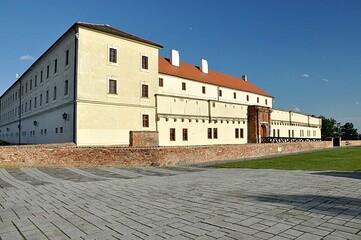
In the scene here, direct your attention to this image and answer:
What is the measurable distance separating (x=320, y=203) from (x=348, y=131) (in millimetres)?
86079

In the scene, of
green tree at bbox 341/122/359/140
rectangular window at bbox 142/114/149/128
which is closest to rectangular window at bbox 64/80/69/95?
rectangular window at bbox 142/114/149/128

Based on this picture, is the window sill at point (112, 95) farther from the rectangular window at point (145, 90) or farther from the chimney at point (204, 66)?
the chimney at point (204, 66)

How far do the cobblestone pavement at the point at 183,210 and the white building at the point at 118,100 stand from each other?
12769mm

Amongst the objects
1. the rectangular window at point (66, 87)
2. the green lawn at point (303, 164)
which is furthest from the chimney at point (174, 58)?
the green lawn at point (303, 164)

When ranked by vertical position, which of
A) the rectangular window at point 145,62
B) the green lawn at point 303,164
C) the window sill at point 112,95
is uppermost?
the rectangular window at point 145,62

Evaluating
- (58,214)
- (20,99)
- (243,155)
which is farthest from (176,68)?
(58,214)

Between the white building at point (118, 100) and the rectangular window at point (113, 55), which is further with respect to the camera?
the rectangular window at point (113, 55)

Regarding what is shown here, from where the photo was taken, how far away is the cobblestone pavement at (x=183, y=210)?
13.9 ft

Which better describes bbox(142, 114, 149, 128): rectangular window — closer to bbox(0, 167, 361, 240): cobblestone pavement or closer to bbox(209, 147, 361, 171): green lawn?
bbox(209, 147, 361, 171): green lawn

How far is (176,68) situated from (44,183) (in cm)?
2793

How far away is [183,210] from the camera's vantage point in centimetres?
558

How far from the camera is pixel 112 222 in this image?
15.8 ft

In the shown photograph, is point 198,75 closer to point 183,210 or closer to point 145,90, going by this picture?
point 145,90

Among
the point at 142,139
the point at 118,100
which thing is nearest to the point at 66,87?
the point at 118,100
